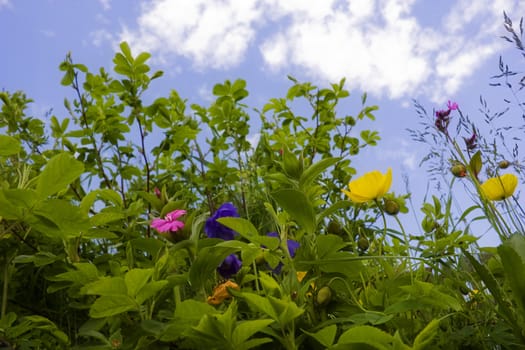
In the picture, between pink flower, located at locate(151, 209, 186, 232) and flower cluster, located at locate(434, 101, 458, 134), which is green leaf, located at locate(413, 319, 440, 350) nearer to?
pink flower, located at locate(151, 209, 186, 232)

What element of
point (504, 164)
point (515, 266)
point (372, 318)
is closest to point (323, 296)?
point (372, 318)

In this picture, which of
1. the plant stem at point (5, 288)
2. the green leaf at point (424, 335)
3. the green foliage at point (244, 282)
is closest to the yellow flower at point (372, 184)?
the green foliage at point (244, 282)

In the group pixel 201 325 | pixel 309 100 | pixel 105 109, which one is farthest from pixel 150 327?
pixel 309 100

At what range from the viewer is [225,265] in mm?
1119

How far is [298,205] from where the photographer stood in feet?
2.89

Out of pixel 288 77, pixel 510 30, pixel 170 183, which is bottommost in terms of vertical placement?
pixel 510 30

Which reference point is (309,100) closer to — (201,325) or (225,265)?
(225,265)

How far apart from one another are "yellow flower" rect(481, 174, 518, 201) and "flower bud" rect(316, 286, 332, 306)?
629mm

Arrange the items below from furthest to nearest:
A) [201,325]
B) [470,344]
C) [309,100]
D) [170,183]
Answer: [309,100] → [170,183] → [470,344] → [201,325]

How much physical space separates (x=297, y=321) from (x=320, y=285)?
0.37ft

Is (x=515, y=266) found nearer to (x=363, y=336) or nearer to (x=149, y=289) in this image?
(x=363, y=336)

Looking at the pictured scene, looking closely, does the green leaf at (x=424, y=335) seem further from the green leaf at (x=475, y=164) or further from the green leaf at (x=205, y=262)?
the green leaf at (x=475, y=164)

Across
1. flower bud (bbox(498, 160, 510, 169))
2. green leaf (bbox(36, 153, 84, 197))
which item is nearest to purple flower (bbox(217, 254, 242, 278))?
green leaf (bbox(36, 153, 84, 197))

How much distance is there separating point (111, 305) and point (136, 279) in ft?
0.27
